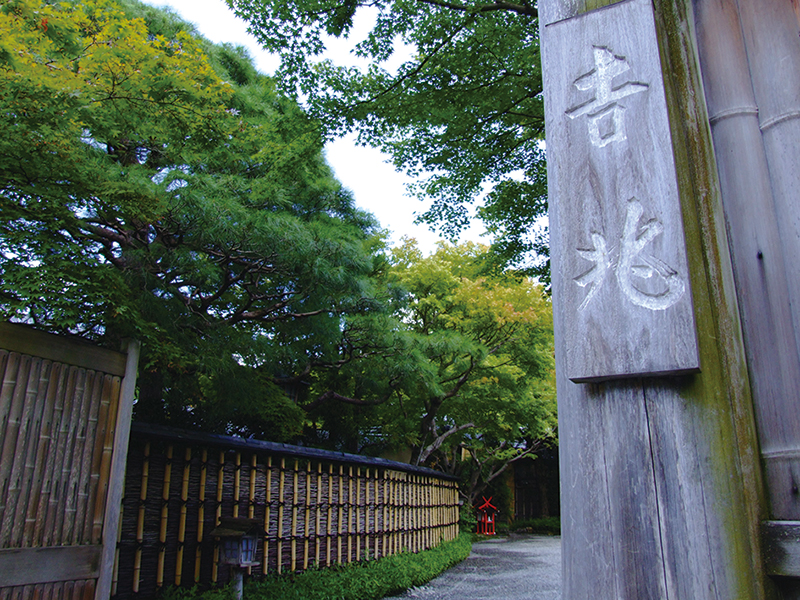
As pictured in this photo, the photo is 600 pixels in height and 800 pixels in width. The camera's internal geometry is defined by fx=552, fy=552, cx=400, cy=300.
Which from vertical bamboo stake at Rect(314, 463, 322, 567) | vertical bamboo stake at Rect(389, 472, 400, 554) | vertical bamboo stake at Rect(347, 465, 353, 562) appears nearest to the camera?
vertical bamboo stake at Rect(314, 463, 322, 567)

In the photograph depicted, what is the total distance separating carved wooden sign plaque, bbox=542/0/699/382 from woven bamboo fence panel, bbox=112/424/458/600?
4.93 meters

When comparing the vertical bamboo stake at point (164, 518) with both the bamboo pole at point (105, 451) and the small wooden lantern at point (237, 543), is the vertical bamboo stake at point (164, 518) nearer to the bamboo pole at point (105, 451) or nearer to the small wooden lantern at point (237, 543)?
the small wooden lantern at point (237, 543)

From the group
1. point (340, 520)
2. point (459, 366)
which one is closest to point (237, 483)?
point (340, 520)

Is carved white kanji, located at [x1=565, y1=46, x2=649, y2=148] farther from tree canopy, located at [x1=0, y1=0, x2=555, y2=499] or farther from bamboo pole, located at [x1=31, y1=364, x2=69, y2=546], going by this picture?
bamboo pole, located at [x1=31, y1=364, x2=69, y2=546]

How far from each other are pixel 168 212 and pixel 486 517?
68.8 feet

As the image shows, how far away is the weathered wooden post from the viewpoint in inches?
54.2

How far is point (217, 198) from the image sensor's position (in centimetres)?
660

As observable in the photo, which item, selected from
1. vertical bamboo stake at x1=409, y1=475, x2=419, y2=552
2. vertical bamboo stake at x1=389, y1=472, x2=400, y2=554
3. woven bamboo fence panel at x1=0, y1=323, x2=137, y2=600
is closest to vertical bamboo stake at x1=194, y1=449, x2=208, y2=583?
woven bamboo fence panel at x1=0, y1=323, x2=137, y2=600

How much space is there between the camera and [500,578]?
11234 mm

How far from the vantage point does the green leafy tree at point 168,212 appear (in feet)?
13.0

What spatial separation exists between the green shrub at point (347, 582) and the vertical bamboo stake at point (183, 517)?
0.21m

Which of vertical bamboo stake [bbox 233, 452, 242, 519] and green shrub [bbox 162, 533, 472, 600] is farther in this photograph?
vertical bamboo stake [bbox 233, 452, 242, 519]

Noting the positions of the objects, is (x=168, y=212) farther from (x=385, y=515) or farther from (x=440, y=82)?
(x=385, y=515)

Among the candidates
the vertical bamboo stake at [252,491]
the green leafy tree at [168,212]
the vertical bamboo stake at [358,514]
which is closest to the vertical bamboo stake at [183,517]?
the vertical bamboo stake at [252,491]
